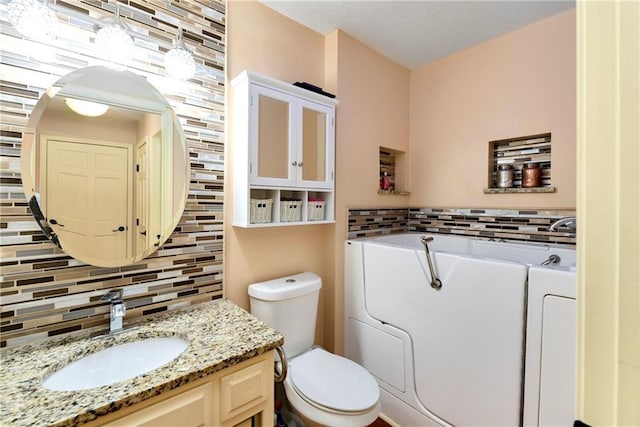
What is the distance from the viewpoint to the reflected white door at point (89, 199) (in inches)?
43.3

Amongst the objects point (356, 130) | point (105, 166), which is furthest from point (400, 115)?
point (105, 166)

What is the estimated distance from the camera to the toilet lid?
4.09ft

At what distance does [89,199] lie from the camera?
117cm

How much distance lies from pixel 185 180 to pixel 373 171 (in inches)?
51.8

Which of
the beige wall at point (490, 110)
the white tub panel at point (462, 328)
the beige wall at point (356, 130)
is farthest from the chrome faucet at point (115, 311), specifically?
the beige wall at point (490, 110)

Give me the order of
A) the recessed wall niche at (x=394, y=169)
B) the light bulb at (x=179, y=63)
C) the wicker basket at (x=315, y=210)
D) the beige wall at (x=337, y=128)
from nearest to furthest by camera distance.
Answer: the light bulb at (x=179, y=63) < the beige wall at (x=337, y=128) < the wicker basket at (x=315, y=210) < the recessed wall niche at (x=394, y=169)

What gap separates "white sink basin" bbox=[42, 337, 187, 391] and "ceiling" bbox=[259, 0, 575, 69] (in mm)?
1820

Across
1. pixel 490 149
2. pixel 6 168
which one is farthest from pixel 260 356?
pixel 490 149

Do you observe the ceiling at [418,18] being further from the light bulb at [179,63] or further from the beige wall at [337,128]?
the light bulb at [179,63]

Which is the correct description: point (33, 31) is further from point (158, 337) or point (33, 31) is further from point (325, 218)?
point (325, 218)

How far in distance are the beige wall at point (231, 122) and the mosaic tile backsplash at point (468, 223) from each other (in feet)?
1.17

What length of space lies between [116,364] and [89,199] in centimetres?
63

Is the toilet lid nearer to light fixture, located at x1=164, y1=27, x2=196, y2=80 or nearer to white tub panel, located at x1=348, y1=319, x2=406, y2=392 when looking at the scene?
white tub panel, located at x1=348, y1=319, x2=406, y2=392

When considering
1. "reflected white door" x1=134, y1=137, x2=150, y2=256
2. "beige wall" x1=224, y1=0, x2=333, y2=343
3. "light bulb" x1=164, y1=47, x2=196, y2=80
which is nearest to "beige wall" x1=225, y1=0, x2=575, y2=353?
"beige wall" x1=224, y1=0, x2=333, y2=343
